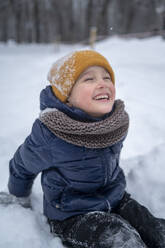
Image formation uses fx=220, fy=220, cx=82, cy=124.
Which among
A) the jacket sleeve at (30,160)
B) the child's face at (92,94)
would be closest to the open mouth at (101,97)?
the child's face at (92,94)

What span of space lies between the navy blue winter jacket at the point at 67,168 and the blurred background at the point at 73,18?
17761mm

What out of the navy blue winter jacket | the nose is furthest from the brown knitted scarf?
the nose

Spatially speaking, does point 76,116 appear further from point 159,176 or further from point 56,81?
point 159,176

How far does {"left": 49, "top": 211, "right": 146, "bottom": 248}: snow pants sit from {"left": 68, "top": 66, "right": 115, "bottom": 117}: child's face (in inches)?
23.2

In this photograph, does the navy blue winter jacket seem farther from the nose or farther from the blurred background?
the blurred background

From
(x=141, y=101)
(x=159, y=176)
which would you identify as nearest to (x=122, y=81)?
(x=141, y=101)

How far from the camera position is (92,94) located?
1.26 metres

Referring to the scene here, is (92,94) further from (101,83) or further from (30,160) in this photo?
(30,160)

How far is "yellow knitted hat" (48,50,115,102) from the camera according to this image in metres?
1.27

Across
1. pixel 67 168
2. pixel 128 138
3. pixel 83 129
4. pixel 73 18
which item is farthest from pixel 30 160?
pixel 73 18

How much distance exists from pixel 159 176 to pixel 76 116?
1079mm

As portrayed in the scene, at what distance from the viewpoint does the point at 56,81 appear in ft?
4.29

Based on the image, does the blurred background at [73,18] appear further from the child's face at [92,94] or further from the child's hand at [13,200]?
the child's hand at [13,200]

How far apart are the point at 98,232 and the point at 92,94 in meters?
0.74
